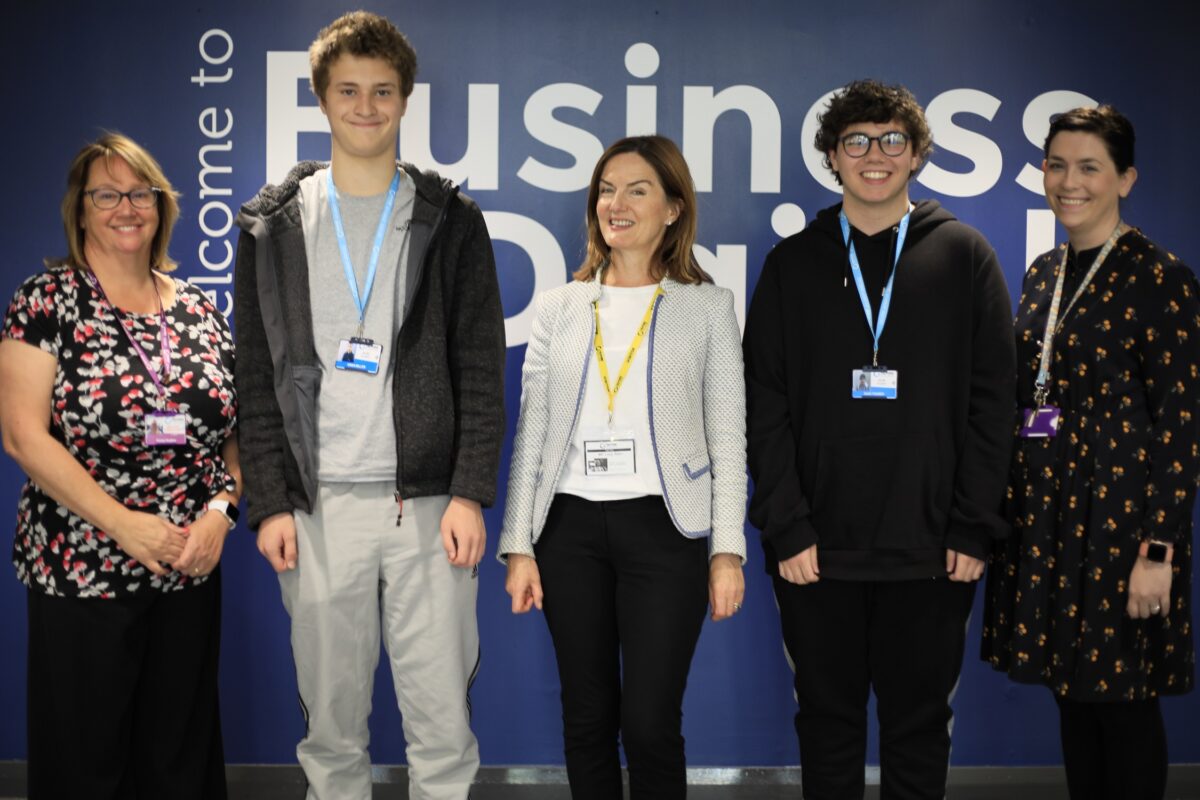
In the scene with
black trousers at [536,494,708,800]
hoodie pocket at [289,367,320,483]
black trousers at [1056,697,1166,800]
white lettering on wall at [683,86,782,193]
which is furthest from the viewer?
white lettering on wall at [683,86,782,193]

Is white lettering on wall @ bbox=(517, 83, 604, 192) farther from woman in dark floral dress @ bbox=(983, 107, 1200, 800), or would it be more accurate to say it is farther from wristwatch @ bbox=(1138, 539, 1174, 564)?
wristwatch @ bbox=(1138, 539, 1174, 564)

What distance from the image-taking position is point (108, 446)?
2301 mm

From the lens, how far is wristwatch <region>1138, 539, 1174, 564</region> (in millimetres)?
2311

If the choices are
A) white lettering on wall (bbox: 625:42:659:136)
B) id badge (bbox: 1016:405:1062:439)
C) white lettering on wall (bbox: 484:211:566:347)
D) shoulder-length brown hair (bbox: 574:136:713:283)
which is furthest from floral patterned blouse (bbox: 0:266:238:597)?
id badge (bbox: 1016:405:1062:439)

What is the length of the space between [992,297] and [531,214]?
1490 mm

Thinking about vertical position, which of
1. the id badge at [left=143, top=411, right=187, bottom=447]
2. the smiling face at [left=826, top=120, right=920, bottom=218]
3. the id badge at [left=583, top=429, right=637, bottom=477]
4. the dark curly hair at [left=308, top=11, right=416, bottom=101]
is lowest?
the id badge at [left=583, top=429, right=637, bottom=477]

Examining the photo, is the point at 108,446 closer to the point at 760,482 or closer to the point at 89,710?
the point at 89,710

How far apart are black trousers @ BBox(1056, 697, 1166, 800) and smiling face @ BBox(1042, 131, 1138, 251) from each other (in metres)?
1.15

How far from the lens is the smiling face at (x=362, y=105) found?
225cm

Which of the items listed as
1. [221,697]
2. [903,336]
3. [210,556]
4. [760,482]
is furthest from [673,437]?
[221,697]

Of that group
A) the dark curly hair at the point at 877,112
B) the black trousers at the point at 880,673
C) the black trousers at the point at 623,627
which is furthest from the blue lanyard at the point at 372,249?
the black trousers at the point at 880,673

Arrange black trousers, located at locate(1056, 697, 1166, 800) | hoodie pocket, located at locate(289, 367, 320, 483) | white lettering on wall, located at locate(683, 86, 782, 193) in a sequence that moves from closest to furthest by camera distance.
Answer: hoodie pocket, located at locate(289, 367, 320, 483), black trousers, located at locate(1056, 697, 1166, 800), white lettering on wall, located at locate(683, 86, 782, 193)

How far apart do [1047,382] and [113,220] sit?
2.29m

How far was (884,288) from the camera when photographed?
7.76ft
